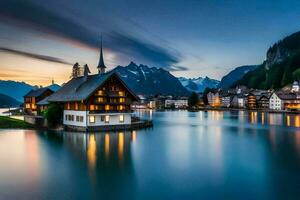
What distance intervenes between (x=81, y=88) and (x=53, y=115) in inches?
234

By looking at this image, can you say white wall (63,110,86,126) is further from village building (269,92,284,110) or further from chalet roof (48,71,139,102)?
village building (269,92,284,110)

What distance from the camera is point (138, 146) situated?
106 feet

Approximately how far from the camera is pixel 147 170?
21547 mm

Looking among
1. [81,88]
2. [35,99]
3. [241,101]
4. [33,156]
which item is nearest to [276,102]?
[241,101]

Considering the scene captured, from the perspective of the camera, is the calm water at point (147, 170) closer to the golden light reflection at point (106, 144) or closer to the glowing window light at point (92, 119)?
the golden light reflection at point (106, 144)

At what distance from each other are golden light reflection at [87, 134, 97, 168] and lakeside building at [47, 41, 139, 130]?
21.3 ft

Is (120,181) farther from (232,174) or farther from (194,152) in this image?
(194,152)

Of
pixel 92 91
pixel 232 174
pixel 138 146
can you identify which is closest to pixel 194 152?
pixel 138 146

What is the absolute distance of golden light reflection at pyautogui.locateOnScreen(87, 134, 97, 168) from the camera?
23.9 meters

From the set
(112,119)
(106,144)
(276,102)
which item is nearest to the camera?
(106,144)

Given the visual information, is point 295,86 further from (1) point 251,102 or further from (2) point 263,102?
(2) point 263,102

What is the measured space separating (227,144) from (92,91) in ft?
64.1

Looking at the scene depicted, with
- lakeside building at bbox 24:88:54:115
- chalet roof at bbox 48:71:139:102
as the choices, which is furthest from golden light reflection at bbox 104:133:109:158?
lakeside building at bbox 24:88:54:115

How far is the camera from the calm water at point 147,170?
1634 cm
